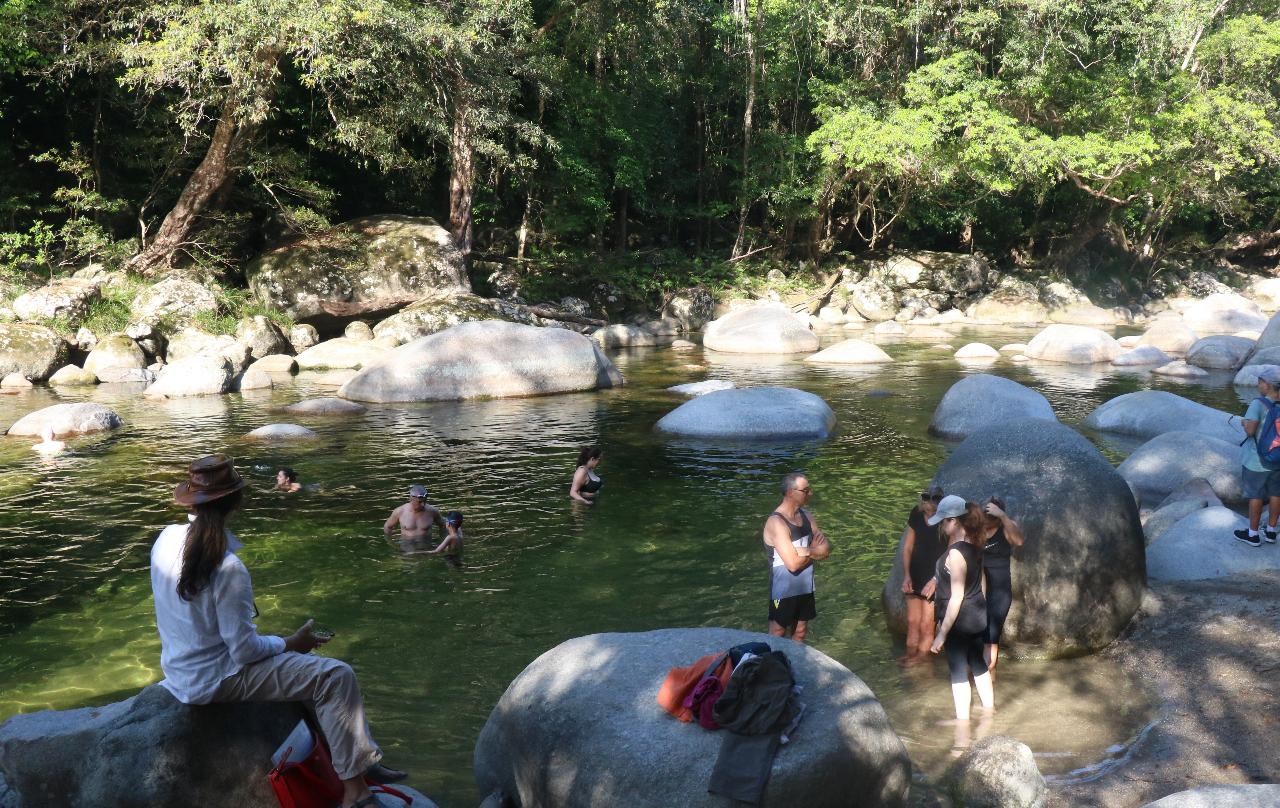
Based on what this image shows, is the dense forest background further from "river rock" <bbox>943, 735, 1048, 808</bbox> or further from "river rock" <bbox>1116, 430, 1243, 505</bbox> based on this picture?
"river rock" <bbox>943, 735, 1048, 808</bbox>

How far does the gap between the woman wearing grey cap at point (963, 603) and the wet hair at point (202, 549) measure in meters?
4.72

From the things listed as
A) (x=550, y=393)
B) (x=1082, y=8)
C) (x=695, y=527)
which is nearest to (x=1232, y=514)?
(x=695, y=527)

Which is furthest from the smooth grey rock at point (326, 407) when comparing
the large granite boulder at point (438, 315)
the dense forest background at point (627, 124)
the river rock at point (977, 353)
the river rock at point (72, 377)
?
the river rock at point (977, 353)

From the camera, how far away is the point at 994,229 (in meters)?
46.4

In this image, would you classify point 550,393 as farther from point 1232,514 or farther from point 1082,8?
point 1082,8

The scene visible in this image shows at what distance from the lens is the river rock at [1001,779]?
545 cm

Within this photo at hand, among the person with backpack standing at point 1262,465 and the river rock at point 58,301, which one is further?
the river rock at point 58,301

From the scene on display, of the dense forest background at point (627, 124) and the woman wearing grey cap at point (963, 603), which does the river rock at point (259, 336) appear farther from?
the woman wearing grey cap at point (963, 603)

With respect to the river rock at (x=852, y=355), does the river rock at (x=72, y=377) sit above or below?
above

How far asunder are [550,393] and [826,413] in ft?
22.9

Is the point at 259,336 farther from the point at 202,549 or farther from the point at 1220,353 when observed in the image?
the point at 1220,353

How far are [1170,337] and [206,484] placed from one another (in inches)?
Result: 1181

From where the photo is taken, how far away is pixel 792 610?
752cm

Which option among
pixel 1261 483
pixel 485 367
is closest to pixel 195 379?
pixel 485 367
